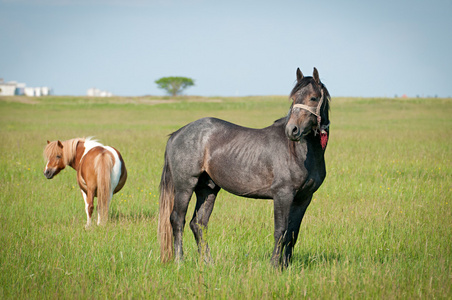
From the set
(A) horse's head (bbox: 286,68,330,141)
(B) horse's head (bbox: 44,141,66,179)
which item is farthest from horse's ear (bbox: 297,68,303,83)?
(B) horse's head (bbox: 44,141,66,179)

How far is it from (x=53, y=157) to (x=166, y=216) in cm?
347

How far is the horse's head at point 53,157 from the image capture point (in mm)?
7934

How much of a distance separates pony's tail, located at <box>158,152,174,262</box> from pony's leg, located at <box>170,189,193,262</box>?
0.07 metres

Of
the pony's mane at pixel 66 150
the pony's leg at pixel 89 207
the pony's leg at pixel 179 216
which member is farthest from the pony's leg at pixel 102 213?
the pony's leg at pixel 179 216

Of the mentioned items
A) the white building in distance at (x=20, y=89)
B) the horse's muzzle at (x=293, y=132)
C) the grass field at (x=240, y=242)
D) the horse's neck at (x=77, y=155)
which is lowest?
the grass field at (x=240, y=242)

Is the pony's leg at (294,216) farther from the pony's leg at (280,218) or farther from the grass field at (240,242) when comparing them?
the grass field at (240,242)

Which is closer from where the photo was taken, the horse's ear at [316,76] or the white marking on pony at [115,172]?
the horse's ear at [316,76]

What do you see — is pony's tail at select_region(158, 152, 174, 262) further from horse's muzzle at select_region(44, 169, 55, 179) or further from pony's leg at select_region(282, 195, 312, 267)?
horse's muzzle at select_region(44, 169, 55, 179)

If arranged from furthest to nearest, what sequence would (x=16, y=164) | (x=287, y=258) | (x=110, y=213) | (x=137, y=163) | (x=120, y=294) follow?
(x=137, y=163) → (x=16, y=164) → (x=110, y=213) → (x=287, y=258) → (x=120, y=294)

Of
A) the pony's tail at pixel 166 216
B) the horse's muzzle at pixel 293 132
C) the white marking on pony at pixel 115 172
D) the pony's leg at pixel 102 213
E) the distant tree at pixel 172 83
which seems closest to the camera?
the horse's muzzle at pixel 293 132

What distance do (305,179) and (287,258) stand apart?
1.05 metres

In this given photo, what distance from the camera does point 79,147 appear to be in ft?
26.1

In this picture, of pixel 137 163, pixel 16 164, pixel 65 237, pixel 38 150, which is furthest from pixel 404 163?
pixel 38 150

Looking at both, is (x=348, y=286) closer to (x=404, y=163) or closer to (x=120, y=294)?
(x=120, y=294)
